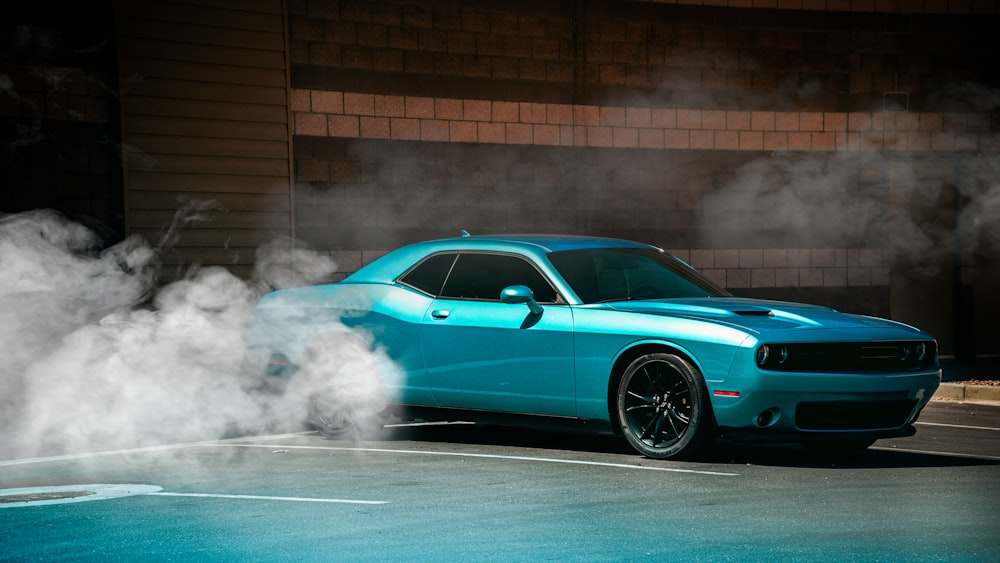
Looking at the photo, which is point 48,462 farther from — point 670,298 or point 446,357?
point 670,298

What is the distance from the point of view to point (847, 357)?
8102mm

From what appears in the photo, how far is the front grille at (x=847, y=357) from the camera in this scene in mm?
7957

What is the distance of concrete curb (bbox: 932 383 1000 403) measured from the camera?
501 inches

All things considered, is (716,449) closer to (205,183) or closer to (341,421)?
(341,421)

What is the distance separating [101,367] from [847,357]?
602 centimetres

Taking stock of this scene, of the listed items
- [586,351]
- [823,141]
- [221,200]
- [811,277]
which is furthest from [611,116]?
[586,351]

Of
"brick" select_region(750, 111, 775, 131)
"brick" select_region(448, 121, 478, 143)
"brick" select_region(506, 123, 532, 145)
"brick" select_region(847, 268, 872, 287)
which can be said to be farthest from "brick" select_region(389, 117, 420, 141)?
"brick" select_region(847, 268, 872, 287)

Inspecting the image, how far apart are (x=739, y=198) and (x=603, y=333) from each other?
30.0 ft

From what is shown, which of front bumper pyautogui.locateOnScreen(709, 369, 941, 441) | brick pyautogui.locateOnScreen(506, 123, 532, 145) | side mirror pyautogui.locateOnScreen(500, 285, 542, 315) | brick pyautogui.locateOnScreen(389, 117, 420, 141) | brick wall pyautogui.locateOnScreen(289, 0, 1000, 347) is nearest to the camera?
front bumper pyautogui.locateOnScreen(709, 369, 941, 441)

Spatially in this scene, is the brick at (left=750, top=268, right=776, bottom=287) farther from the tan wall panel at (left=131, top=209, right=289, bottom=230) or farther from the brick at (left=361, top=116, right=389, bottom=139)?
the tan wall panel at (left=131, top=209, right=289, bottom=230)

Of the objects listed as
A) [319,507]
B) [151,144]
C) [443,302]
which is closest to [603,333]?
[443,302]

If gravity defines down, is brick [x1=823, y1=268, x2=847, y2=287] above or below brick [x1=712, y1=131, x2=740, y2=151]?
below

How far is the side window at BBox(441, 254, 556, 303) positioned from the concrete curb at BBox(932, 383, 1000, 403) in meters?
5.64

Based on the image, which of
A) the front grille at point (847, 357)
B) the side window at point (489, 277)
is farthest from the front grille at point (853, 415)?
the side window at point (489, 277)
